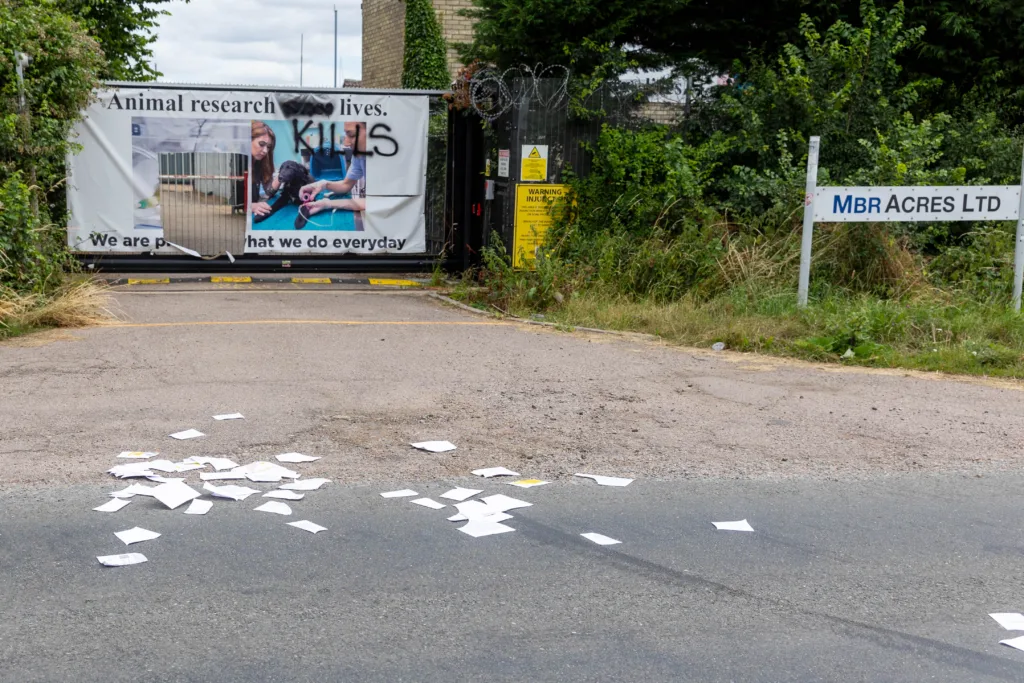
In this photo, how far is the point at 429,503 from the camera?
19.2ft

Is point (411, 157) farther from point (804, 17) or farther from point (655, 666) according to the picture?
point (655, 666)

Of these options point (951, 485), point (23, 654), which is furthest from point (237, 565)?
point (951, 485)

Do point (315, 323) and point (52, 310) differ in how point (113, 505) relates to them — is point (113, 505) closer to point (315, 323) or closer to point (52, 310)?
point (52, 310)

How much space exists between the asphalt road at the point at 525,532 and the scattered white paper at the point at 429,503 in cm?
9

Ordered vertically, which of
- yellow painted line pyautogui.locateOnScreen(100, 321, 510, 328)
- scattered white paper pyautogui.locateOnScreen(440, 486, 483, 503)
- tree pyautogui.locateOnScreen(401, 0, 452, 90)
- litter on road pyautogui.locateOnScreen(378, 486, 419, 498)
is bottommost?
litter on road pyautogui.locateOnScreen(378, 486, 419, 498)

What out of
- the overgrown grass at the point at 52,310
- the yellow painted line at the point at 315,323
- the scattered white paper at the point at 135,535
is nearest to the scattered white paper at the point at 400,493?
the scattered white paper at the point at 135,535

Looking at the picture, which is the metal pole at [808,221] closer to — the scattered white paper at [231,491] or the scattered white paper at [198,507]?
the scattered white paper at [231,491]

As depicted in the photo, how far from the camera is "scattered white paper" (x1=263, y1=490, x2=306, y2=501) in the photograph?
5883 mm

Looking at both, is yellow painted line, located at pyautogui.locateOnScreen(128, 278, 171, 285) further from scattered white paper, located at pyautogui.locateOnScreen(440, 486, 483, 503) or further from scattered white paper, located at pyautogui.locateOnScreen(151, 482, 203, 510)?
scattered white paper, located at pyautogui.locateOnScreen(440, 486, 483, 503)

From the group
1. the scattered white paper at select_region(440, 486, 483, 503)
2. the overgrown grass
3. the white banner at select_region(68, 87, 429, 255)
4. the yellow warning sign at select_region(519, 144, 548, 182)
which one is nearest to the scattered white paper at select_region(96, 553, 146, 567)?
the scattered white paper at select_region(440, 486, 483, 503)

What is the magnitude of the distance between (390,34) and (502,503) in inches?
1246

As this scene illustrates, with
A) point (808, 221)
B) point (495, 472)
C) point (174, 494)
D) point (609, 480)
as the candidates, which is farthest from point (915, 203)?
point (174, 494)

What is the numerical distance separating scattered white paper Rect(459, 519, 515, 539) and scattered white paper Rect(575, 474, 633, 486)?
96 centimetres

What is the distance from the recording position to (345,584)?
472 centimetres
